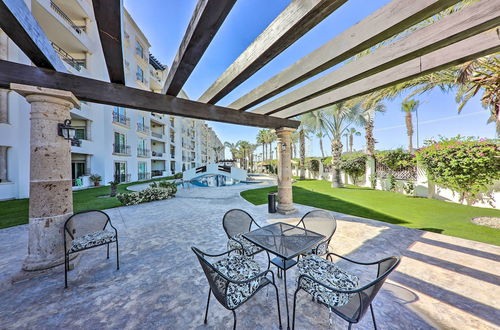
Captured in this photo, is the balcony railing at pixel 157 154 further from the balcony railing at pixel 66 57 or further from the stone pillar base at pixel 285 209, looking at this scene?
the stone pillar base at pixel 285 209

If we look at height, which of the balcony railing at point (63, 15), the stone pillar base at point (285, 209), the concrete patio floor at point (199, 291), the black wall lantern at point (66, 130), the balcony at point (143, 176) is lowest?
the concrete patio floor at point (199, 291)

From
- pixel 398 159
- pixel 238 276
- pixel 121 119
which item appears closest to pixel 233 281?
pixel 238 276

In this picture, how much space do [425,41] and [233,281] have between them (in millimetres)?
Result: 3869

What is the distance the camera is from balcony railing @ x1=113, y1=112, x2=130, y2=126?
16875 millimetres

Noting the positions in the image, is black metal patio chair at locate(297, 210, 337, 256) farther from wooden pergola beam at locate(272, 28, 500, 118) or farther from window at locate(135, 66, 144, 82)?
window at locate(135, 66, 144, 82)

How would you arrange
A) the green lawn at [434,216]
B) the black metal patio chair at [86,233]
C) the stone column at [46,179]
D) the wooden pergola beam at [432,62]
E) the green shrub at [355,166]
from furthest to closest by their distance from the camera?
the green shrub at [355,166], the green lawn at [434,216], the black metal patio chair at [86,233], the stone column at [46,179], the wooden pergola beam at [432,62]

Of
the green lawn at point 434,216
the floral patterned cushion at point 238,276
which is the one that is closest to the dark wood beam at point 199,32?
the floral patterned cushion at point 238,276

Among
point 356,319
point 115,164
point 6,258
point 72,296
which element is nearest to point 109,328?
point 72,296

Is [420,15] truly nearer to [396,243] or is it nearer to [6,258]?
[396,243]

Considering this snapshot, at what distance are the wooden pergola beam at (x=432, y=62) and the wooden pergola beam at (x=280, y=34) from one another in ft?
7.53

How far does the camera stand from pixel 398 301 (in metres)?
2.49

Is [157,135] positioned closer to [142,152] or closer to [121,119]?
[142,152]

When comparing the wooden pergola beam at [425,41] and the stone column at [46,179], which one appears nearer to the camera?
the wooden pergola beam at [425,41]

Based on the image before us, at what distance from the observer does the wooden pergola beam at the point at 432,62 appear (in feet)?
7.89
